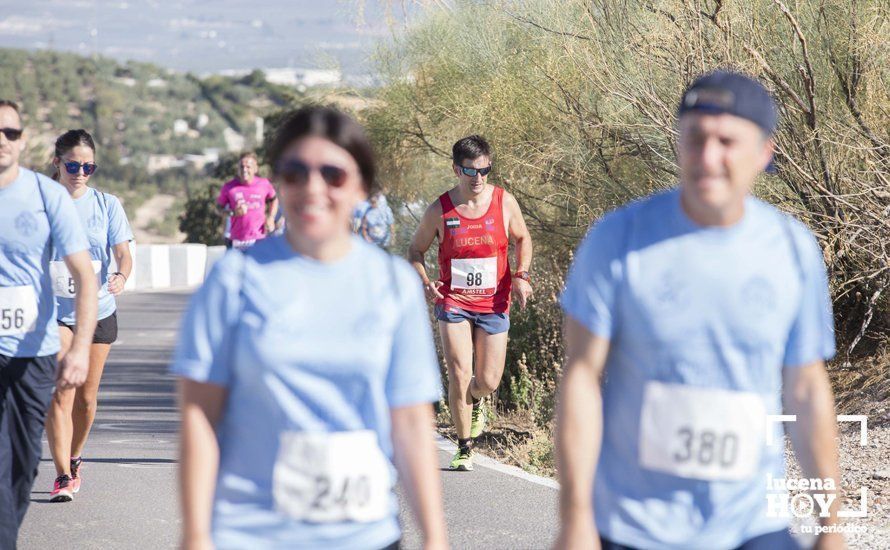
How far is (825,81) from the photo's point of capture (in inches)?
425

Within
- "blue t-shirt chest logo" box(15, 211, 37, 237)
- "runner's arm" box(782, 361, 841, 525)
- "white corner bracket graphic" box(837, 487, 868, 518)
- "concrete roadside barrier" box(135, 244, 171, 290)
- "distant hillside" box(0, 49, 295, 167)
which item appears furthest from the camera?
"distant hillside" box(0, 49, 295, 167)

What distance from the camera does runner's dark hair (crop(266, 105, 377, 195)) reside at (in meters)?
3.33

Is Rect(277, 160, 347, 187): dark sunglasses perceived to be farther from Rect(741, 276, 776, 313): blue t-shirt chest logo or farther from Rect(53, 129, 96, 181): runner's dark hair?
Rect(53, 129, 96, 181): runner's dark hair

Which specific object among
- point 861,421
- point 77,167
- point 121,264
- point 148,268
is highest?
point 148,268

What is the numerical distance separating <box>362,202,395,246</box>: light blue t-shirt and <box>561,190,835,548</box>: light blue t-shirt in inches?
593

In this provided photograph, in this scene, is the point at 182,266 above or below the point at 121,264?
above

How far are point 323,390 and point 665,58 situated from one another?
7.84 meters

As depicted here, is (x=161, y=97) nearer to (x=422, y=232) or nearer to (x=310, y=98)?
(x=310, y=98)

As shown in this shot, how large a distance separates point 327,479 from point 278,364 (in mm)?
280

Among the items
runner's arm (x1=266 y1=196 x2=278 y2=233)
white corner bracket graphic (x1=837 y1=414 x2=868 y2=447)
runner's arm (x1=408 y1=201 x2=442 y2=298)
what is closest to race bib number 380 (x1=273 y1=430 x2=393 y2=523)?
runner's arm (x1=408 y1=201 x2=442 y2=298)

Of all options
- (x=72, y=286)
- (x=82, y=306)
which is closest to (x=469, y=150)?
(x=72, y=286)

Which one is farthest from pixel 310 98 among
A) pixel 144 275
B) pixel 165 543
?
A: pixel 144 275

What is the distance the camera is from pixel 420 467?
329cm

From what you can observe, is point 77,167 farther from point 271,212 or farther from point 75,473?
point 271,212
